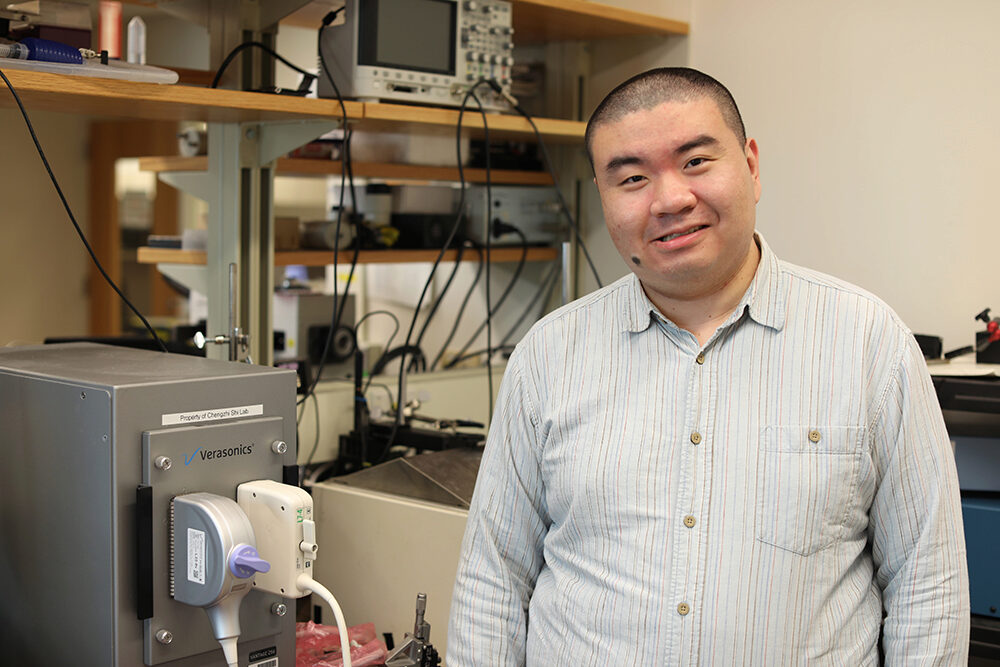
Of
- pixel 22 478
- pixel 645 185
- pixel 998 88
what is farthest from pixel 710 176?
pixel 998 88

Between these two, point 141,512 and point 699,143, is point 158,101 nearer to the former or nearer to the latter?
point 141,512

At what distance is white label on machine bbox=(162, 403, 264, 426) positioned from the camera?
48.3 inches

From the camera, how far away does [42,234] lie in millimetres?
5719

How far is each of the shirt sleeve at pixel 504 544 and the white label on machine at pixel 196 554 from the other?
0.35m

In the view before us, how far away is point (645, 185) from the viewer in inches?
48.4

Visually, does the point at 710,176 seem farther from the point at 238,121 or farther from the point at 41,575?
the point at 238,121

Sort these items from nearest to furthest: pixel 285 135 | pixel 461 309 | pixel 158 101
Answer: pixel 158 101
pixel 285 135
pixel 461 309

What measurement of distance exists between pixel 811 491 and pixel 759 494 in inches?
2.3

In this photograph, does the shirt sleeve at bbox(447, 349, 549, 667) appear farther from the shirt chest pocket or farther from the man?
the shirt chest pocket

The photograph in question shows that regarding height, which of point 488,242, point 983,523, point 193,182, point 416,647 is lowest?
point 416,647

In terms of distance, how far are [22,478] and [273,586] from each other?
1.20 feet

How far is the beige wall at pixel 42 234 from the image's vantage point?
5521 mm

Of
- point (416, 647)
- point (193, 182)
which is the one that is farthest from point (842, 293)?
point (193, 182)

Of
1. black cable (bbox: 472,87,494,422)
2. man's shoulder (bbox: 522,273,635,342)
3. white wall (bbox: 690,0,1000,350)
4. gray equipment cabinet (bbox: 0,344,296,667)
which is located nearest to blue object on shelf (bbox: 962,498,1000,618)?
white wall (bbox: 690,0,1000,350)
